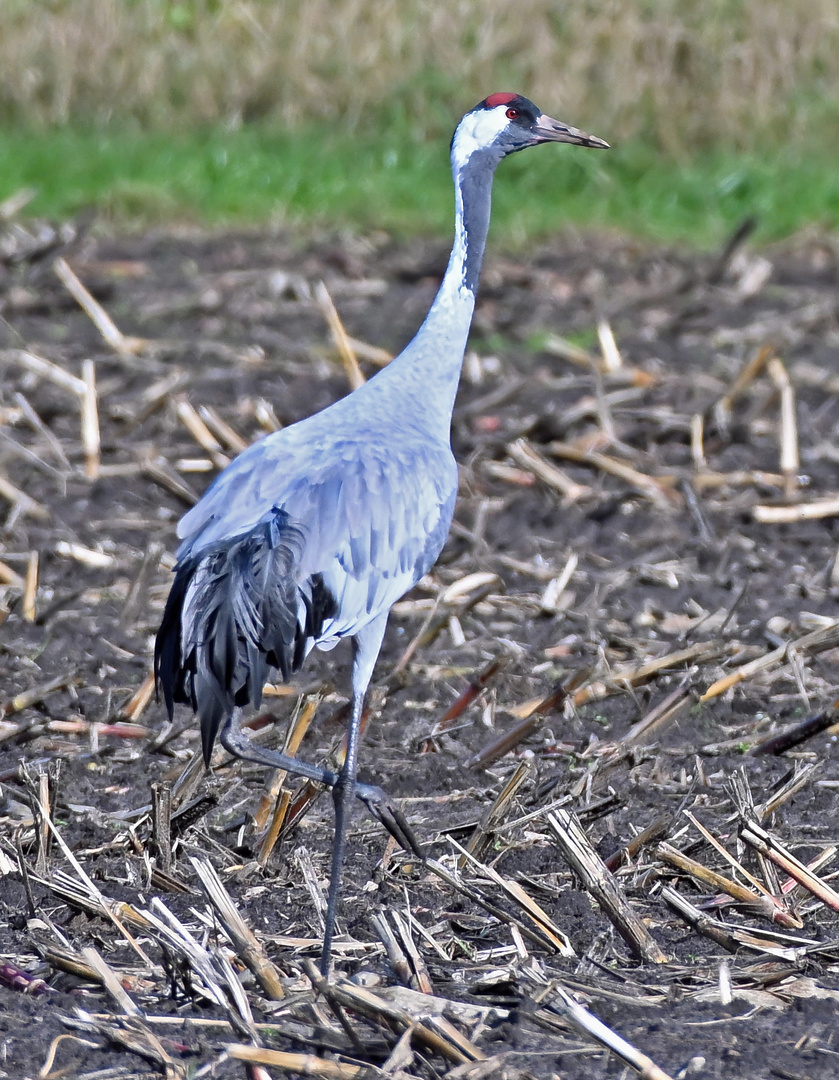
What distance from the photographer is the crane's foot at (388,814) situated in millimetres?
3596

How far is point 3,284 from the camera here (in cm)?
809

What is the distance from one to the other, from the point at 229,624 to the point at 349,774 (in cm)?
46

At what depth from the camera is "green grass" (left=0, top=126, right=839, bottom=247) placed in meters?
10.2

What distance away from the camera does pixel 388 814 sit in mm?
3602

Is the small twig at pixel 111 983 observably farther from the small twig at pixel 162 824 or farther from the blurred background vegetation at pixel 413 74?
the blurred background vegetation at pixel 413 74

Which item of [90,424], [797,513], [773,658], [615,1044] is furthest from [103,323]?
[615,1044]

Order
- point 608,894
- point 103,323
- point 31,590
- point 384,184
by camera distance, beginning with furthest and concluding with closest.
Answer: point 384,184 → point 103,323 → point 31,590 → point 608,894

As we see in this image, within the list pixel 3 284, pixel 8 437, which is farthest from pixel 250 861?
pixel 3 284

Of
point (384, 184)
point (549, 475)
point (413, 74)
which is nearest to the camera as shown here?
point (549, 475)

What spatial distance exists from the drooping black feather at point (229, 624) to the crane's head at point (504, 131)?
1.39 meters

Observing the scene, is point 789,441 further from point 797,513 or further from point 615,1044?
point 615,1044

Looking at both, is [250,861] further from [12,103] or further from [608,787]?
[12,103]

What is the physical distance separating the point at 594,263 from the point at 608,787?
18.8 feet

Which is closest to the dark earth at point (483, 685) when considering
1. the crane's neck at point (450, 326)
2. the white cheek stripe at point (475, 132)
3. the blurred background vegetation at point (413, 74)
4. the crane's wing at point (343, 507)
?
the crane's wing at point (343, 507)
